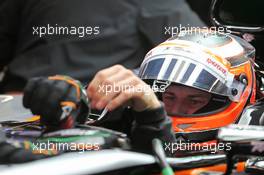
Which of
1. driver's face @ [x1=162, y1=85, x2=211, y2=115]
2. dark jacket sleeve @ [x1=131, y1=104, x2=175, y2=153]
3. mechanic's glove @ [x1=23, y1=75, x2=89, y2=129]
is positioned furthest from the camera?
driver's face @ [x1=162, y1=85, x2=211, y2=115]

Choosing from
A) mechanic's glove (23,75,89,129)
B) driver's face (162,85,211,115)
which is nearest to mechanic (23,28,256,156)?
driver's face (162,85,211,115)

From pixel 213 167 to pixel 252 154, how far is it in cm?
19

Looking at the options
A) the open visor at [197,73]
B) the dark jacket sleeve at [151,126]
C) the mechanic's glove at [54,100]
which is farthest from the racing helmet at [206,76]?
the mechanic's glove at [54,100]

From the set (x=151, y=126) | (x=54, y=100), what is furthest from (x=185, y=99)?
(x=54, y=100)

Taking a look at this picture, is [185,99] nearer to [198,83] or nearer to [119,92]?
[198,83]

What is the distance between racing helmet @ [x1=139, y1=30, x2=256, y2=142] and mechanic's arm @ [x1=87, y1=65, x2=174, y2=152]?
39 centimetres

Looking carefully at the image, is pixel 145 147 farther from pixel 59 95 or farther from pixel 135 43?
pixel 135 43

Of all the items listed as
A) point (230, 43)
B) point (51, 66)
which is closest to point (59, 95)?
point (230, 43)

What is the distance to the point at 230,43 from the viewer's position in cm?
243

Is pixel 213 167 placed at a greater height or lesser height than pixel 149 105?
lesser

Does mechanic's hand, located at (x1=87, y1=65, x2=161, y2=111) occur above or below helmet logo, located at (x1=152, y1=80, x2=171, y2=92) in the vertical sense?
above

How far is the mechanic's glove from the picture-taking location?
1.59 m

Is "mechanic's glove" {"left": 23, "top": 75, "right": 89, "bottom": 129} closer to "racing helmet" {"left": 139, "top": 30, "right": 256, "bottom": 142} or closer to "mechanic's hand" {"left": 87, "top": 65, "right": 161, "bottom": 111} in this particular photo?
"mechanic's hand" {"left": 87, "top": 65, "right": 161, "bottom": 111}

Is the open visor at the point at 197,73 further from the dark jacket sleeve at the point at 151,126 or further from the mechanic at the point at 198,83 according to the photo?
the dark jacket sleeve at the point at 151,126
